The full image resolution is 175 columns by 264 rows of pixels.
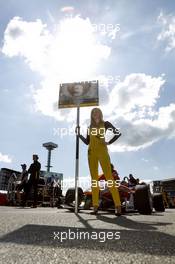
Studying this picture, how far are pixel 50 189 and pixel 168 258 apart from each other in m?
16.3

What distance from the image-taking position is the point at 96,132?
5.39 meters

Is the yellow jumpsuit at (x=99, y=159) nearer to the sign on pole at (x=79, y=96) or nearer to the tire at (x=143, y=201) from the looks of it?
the sign on pole at (x=79, y=96)

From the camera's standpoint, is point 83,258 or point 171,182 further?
point 171,182

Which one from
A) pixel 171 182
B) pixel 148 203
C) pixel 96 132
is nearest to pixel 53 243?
pixel 96 132

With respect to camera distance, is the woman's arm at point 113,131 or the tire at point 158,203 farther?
the tire at point 158,203

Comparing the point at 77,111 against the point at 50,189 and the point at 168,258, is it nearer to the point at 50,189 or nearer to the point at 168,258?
the point at 168,258
